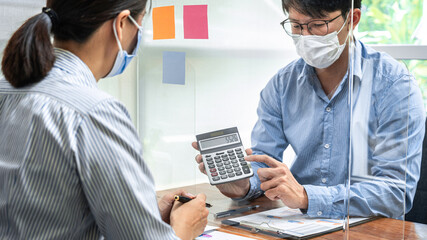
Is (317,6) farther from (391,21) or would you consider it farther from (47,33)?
(391,21)

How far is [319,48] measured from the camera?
1290mm

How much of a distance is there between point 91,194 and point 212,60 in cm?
92

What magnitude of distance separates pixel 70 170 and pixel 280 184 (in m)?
0.70

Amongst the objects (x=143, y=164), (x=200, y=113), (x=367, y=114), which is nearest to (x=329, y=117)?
(x=367, y=114)

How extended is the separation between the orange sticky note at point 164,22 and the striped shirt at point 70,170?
85 centimetres

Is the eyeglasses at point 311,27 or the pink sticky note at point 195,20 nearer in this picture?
the eyeglasses at point 311,27

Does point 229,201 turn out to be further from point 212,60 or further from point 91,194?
point 91,194

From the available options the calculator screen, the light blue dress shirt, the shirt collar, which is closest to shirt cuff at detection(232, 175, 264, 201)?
the light blue dress shirt

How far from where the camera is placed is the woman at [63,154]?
2.25 feet

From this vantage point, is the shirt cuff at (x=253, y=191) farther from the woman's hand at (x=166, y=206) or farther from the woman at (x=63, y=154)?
the woman at (x=63, y=154)

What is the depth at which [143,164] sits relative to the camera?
743 millimetres

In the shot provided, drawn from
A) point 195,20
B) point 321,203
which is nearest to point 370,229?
point 321,203

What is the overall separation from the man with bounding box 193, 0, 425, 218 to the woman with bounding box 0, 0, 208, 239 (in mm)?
520

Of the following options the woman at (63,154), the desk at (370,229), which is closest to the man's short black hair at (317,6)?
the desk at (370,229)
